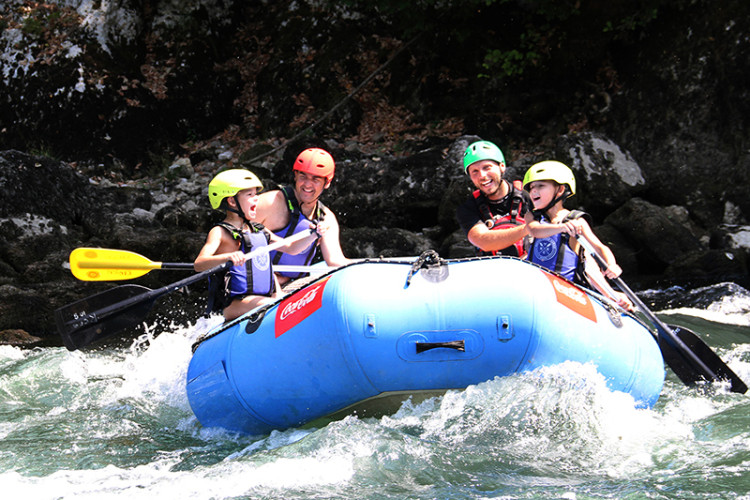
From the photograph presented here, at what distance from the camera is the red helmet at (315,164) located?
5.17 m

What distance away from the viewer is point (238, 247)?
4848mm

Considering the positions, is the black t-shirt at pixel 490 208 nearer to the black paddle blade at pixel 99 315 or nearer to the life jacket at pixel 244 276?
the life jacket at pixel 244 276

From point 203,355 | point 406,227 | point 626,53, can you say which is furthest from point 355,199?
point 203,355

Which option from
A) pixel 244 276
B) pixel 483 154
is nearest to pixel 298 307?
pixel 244 276

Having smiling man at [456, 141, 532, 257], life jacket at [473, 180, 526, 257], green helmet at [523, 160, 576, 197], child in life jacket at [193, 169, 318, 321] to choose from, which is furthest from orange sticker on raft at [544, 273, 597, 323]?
child in life jacket at [193, 169, 318, 321]

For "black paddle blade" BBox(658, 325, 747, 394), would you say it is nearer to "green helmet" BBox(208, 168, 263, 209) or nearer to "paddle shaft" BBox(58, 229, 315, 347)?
"paddle shaft" BBox(58, 229, 315, 347)

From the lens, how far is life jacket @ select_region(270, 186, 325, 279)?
5.23 m

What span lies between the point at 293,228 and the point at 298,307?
1.52 metres

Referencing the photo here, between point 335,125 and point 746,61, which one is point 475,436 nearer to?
point 746,61

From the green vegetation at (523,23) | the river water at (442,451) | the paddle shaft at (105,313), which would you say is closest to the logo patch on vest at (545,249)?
the river water at (442,451)

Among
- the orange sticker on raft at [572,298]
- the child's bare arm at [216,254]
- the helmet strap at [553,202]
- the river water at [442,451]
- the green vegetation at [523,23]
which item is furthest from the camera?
the green vegetation at [523,23]

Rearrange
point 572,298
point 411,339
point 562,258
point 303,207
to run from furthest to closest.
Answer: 1. point 303,207
2. point 562,258
3. point 572,298
4. point 411,339

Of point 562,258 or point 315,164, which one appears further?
point 315,164

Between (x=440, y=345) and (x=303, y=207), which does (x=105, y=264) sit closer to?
(x=303, y=207)
